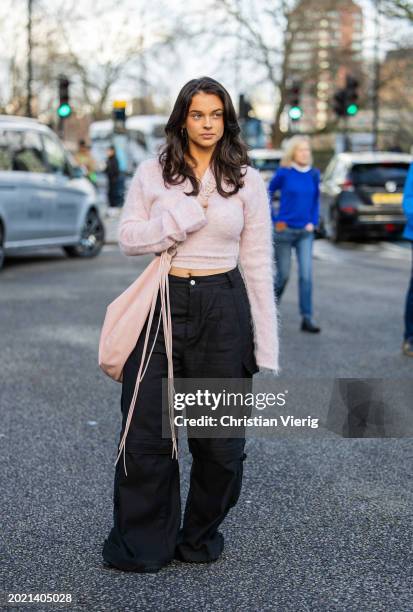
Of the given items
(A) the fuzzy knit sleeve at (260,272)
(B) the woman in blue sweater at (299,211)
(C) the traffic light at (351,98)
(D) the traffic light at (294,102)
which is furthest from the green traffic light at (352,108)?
(A) the fuzzy knit sleeve at (260,272)

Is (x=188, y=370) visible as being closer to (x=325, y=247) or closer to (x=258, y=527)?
(x=258, y=527)

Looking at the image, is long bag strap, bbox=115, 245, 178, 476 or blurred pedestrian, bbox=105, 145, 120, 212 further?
blurred pedestrian, bbox=105, 145, 120, 212

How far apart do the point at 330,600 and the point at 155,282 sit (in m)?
1.22

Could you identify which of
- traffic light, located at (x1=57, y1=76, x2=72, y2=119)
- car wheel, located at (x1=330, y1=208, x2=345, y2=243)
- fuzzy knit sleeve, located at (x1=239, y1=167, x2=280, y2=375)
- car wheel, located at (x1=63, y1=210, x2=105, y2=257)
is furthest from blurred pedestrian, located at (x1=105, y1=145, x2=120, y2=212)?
fuzzy knit sleeve, located at (x1=239, y1=167, x2=280, y2=375)

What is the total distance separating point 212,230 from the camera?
3.78 m

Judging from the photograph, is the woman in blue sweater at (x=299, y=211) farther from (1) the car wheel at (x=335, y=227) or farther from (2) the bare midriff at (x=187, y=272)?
(1) the car wheel at (x=335, y=227)

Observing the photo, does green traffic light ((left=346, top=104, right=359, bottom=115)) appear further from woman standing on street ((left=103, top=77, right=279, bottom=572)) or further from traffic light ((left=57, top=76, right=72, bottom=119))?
woman standing on street ((left=103, top=77, right=279, bottom=572))

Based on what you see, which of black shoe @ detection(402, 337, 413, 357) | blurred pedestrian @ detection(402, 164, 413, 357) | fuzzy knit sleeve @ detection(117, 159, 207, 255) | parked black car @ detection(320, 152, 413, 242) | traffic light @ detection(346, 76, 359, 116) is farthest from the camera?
traffic light @ detection(346, 76, 359, 116)

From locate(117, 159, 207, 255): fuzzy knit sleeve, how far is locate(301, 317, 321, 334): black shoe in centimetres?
601

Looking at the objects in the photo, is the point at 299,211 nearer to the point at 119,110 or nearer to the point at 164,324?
the point at 164,324

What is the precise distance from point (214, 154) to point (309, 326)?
6057 mm

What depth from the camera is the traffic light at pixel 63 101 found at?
25.2m

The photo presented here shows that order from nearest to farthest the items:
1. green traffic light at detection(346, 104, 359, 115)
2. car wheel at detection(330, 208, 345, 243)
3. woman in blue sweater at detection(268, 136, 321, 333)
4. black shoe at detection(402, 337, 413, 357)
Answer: black shoe at detection(402, 337, 413, 357) → woman in blue sweater at detection(268, 136, 321, 333) → car wheel at detection(330, 208, 345, 243) → green traffic light at detection(346, 104, 359, 115)

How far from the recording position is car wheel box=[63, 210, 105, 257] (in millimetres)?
16969
